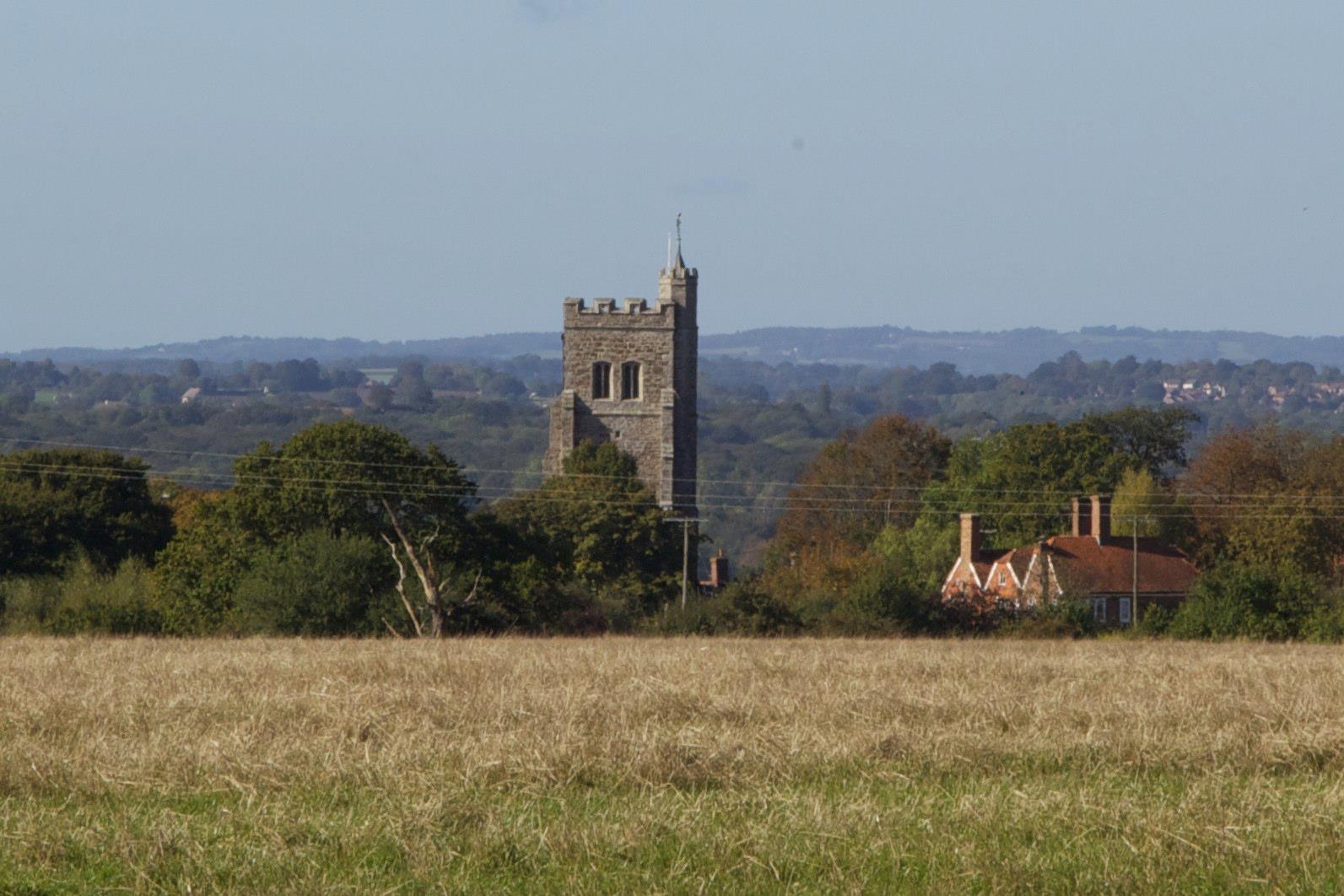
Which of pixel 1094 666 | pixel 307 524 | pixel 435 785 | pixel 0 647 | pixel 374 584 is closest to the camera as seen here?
pixel 435 785

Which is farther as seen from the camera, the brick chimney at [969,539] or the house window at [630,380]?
the house window at [630,380]

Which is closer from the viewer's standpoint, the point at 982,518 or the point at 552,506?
the point at 552,506

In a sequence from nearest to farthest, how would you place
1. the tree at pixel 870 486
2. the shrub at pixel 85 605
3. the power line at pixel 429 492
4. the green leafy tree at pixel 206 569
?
the shrub at pixel 85 605 → the green leafy tree at pixel 206 569 → the power line at pixel 429 492 → the tree at pixel 870 486

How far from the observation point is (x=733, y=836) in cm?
1065

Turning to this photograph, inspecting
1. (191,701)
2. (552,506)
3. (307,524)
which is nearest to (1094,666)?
(191,701)

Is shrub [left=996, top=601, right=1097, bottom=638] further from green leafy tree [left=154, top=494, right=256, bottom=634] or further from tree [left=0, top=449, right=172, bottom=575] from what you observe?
tree [left=0, top=449, right=172, bottom=575]

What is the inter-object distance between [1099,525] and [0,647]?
46615 mm

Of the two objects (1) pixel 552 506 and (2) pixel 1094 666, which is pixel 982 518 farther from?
(2) pixel 1094 666

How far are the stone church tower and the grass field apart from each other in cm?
7687

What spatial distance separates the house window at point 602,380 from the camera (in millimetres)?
99938

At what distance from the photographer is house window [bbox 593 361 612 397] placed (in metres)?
99.9

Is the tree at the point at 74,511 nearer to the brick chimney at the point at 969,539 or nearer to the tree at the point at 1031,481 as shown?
the brick chimney at the point at 969,539

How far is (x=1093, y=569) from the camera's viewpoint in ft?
211

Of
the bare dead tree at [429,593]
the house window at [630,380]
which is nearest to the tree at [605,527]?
the house window at [630,380]
